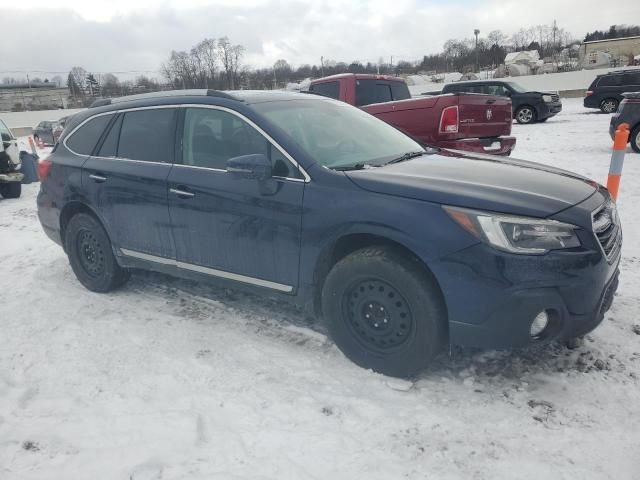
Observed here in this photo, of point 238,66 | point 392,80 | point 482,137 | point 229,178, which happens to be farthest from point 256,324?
point 238,66

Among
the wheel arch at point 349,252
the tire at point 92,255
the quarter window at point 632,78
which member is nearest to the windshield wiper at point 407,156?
the wheel arch at point 349,252

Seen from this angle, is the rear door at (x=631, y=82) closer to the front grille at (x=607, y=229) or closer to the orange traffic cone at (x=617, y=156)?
the orange traffic cone at (x=617, y=156)

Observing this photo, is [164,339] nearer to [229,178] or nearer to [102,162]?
[229,178]

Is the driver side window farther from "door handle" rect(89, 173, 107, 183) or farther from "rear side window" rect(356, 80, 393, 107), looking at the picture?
"rear side window" rect(356, 80, 393, 107)

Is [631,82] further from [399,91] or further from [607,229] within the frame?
[607,229]

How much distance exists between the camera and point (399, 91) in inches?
376

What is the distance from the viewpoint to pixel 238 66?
60625 millimetres

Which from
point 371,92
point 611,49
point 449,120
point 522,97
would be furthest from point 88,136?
point 611,49

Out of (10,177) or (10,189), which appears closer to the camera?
(10,177)

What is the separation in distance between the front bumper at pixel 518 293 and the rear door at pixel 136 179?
2.32m

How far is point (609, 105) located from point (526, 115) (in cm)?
357

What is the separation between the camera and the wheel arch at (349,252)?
2.93 metres

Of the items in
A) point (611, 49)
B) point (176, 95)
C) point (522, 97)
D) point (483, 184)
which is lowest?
point (483, 184)

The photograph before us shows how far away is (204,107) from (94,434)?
234 centimetres
